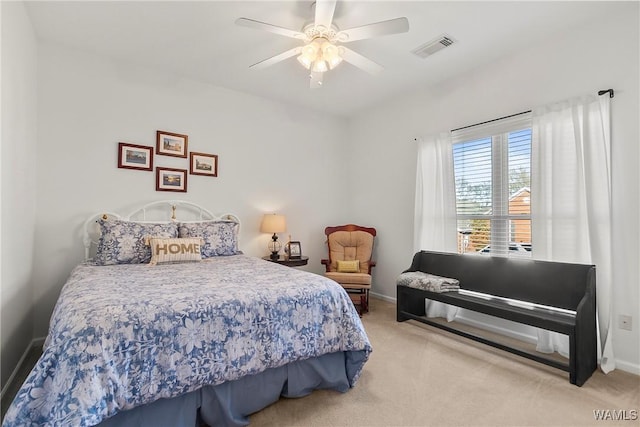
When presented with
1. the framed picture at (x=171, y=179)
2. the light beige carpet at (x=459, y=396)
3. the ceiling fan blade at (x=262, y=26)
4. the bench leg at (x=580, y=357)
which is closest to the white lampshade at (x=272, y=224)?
the framed picture at (x=171, y=179)

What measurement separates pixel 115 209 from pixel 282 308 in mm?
2371

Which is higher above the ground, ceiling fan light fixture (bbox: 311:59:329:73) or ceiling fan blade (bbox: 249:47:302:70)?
ceiling fan blade (bbox: 249:47:302:70)

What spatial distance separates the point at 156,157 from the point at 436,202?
3188 mm

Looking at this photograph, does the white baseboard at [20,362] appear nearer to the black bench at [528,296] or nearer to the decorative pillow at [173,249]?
the decorative pillow at [173,249]

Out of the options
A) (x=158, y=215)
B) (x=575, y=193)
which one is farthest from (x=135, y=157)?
(x=575, y=193)

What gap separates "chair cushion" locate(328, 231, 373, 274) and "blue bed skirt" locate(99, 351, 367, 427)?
2211 mm

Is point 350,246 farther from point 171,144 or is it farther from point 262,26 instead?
point 262,26

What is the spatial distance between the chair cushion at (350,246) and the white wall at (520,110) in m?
0.30

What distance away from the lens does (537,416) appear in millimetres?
1796

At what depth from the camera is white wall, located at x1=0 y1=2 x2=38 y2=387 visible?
1966 millimetres

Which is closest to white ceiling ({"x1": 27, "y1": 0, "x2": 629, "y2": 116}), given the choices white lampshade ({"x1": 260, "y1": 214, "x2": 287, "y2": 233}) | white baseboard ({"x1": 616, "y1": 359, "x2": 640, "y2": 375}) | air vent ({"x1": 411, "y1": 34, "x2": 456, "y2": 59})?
air vent ({"x1": 411, "y1": 34, "x2": 456, "y2": 59})

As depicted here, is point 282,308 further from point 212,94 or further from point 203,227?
point 212,94

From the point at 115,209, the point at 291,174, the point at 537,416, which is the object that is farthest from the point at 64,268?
the point at 537,416

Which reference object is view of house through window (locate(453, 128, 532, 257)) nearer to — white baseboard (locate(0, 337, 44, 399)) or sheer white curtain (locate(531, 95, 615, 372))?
sheer white curtain (locate(531, 95, 615, 372))
